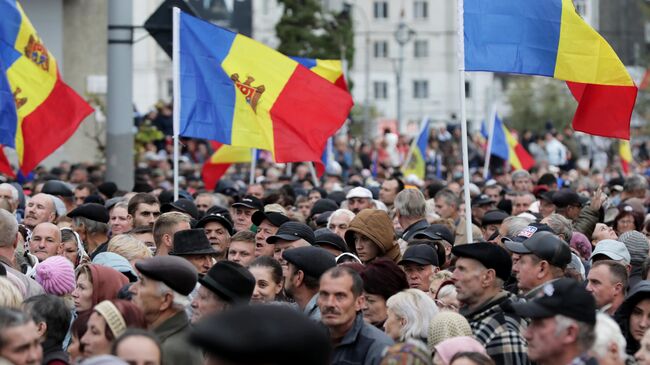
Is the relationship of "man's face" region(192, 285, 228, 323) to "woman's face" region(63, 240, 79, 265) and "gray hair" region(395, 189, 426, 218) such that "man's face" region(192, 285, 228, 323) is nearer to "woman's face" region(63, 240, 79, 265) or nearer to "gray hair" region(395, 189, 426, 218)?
"woman's face" region(63, 240, 79, 265)

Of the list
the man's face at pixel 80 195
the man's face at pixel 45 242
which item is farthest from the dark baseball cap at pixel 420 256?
the man's face at pixel 80 195

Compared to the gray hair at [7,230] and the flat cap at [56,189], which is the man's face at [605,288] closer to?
the gray hair at [7,230]

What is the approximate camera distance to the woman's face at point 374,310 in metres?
8.59

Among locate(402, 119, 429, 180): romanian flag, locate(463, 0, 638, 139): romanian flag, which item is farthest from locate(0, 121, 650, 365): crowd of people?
locate(402, 119, 429, 180): romanian flag

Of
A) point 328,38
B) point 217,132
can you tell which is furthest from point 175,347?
point 328,38

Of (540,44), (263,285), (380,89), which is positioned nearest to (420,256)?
(263,285)

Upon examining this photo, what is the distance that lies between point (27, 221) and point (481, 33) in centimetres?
462

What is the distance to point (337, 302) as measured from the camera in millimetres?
7793

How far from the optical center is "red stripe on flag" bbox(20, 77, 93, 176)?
50.2ft

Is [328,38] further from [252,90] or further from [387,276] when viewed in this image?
[387,276]

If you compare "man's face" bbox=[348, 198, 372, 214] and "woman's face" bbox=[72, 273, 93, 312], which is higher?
"woman's face" bbox=[72, 273, 93, 312]

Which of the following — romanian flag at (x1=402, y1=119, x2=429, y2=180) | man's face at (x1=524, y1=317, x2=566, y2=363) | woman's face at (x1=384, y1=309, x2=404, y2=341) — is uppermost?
man's face at (x1=524, y1=317, x2=566, y2=363)

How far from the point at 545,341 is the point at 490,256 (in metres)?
1.73

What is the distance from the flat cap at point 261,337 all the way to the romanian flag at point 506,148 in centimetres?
1960
